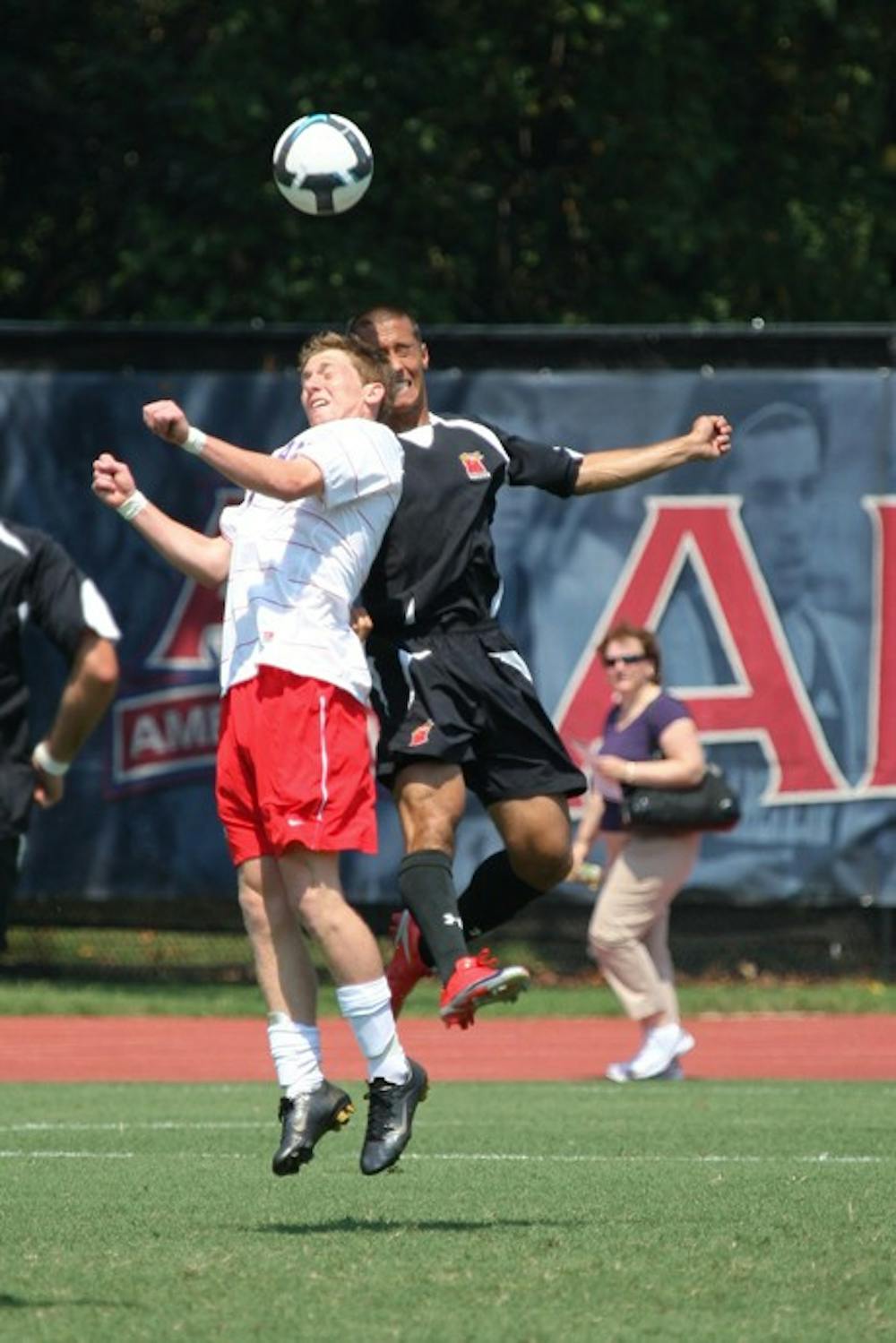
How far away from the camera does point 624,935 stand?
1356cm

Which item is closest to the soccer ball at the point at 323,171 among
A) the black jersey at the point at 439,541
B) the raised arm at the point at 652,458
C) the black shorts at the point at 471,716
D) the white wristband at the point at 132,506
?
the black jersey at the point at 439,541

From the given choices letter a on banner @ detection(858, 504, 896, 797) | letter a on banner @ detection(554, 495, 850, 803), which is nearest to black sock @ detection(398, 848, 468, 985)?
letter a on banner @ detection(554, 495, 850, 803)

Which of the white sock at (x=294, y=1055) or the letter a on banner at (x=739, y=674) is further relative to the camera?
the letter a on banner at (x=739, y=674)

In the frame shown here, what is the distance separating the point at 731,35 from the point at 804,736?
707 cm

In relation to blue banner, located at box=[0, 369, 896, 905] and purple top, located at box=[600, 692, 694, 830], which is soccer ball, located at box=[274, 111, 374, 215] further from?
blue banner, located at box=[0, 369, 896, 905]

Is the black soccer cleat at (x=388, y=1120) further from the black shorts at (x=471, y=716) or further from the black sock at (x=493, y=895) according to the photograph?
A: the black sock at (x=493, y=895)

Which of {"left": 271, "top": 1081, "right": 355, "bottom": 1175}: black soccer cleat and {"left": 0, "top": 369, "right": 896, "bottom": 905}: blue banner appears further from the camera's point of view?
{"left": 0, "top": 369, "right": 896, "bottom": 905}: blue banner

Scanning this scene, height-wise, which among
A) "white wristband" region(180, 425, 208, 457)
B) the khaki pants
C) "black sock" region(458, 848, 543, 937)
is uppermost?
"white wristband" region(180, 425, 208, 457)

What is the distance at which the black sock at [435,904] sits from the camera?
7.62 meters

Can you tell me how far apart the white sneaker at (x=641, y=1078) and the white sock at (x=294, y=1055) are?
6120 mm

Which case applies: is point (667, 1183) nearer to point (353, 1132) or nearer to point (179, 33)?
point (353, 1132)

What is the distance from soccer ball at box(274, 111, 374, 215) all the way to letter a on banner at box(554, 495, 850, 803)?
8755 millimetres

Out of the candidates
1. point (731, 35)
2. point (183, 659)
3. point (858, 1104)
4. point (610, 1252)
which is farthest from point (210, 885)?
point (610, 1252)

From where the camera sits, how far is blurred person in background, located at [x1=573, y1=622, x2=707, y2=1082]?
13.4m
